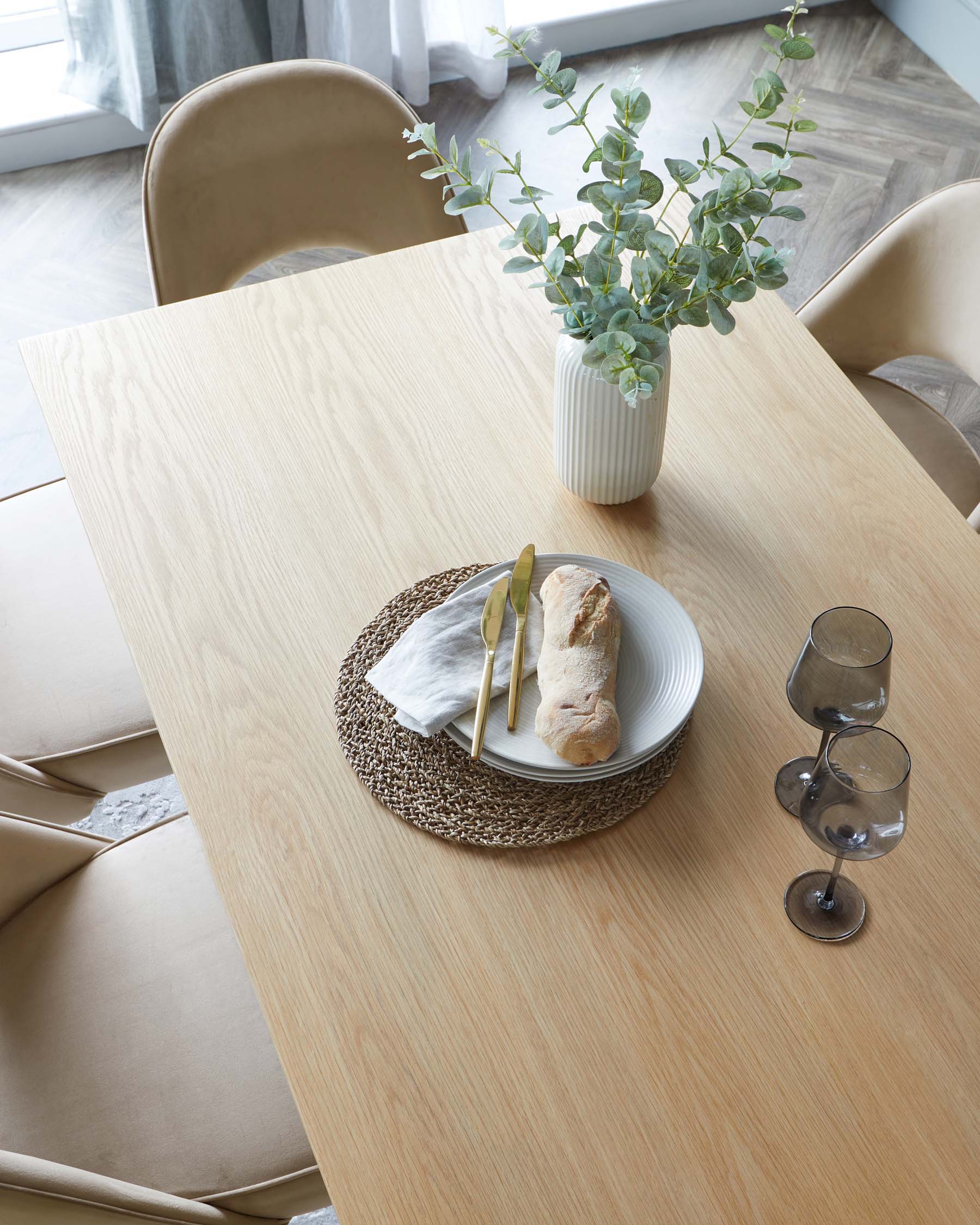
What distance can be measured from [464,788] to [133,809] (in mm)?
1083

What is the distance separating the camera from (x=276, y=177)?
5.73 ft

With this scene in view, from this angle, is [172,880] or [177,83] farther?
[177,83]

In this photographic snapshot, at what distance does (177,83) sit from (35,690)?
2.26 meters

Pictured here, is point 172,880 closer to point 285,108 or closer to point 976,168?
point 285,108

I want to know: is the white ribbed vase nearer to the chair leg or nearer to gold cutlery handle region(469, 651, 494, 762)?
gold cutlery handle region(469, 651, 494, 762)

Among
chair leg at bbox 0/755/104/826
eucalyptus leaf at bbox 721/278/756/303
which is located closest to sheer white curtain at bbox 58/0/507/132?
chair leg at bbox 0/755/104/826

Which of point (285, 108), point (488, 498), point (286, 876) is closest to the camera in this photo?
point (286, 876)

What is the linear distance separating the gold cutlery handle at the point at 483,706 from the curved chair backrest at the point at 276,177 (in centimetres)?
99

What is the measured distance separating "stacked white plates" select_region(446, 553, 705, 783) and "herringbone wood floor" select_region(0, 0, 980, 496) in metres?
1.65

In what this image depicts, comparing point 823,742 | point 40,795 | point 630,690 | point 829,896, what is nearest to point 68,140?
point 40,795

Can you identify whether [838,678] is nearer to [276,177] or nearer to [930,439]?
[930,439]

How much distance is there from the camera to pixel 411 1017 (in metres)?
0.88

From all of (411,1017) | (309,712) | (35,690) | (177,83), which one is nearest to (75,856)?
(35,690)

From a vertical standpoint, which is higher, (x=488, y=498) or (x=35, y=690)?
(x=488, y=498)
